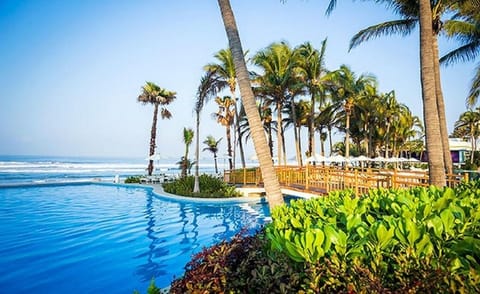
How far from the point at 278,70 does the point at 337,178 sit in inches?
513

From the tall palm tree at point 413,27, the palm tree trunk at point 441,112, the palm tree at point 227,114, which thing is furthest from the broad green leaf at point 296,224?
the palm tree at point 227,114

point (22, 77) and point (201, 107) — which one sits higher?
point (22, 77)

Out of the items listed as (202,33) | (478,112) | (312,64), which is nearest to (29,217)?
(202,33)

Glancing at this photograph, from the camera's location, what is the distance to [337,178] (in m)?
12.9

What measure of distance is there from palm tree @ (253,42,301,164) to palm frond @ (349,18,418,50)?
9365mm

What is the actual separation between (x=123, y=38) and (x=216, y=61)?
7.07 metres

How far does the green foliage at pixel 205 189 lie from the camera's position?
1698cm

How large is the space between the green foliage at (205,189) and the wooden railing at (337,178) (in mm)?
2793

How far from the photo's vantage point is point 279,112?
23750 mm

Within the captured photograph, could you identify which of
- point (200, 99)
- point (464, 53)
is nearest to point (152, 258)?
point (200, 99)

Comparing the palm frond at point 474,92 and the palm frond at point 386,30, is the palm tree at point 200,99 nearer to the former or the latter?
the palm frond at point 386,30

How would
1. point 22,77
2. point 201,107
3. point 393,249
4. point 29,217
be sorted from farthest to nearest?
point 22,77 → point 201,107 → point 29,217 → point 393,249

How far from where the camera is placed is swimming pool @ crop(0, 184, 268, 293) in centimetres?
643

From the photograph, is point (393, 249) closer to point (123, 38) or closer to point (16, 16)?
point (123, 38)
